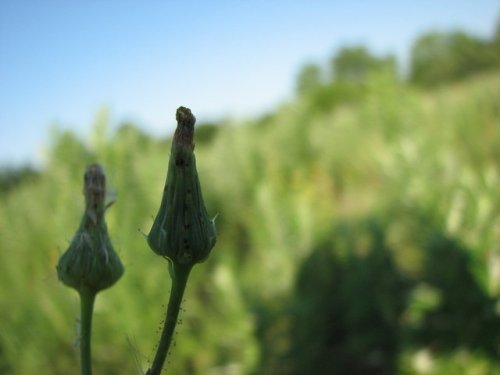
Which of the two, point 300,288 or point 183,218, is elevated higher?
point 300,288

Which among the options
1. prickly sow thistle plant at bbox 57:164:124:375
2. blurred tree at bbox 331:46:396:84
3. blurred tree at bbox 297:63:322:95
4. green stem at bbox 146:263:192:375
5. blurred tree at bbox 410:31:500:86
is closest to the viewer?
green stem at bbox 146:263:192:375

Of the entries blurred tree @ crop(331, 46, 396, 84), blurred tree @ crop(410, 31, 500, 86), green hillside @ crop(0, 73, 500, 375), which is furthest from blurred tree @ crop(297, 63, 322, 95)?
green hillside @ crop(0, 73, 500, 375)

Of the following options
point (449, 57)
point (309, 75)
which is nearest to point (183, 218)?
point (449, 57)

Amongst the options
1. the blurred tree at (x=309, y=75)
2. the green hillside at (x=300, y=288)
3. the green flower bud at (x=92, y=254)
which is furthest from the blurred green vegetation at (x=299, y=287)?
the blurred tree at (x=309, y=75)

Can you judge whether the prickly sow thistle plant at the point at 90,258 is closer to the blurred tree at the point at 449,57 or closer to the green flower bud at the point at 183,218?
the green flower bud at the point at 183,218

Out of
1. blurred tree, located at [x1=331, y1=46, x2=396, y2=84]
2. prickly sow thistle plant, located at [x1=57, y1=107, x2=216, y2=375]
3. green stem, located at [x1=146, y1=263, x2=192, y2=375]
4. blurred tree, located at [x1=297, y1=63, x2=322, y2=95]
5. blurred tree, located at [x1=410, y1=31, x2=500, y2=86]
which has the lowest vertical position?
green stem, located at [x1=146, y1=263, x2=192, y2=375]

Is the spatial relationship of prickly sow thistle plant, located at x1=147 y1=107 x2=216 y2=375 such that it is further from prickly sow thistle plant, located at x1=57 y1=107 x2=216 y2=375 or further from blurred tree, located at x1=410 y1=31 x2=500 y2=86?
blurred tree, located at x1=410 y1=31 x2=500 y2=86

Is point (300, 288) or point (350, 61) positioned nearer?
point (300, 288)

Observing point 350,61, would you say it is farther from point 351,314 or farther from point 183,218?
point 183,218
